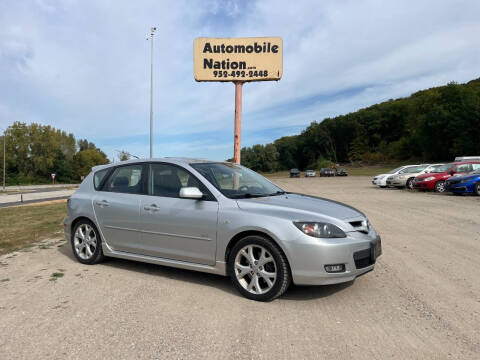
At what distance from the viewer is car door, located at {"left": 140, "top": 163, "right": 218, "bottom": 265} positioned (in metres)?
4.21

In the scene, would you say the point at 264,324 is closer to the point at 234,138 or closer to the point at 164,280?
the point at 164,280

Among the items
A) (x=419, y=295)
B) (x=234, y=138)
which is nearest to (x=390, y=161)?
(x=234, y=138)

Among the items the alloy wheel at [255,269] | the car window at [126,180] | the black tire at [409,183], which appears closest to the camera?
the alloy wheel at [255,269]

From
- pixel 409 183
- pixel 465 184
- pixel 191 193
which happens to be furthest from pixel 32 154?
pixel 191 193

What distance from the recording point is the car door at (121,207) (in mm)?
4871

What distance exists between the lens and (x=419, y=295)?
13.1 feet

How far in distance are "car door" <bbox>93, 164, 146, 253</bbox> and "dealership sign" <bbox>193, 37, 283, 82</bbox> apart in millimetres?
6816

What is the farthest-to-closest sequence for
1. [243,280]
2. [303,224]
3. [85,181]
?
[85,181] → [243,280] → [303,224]

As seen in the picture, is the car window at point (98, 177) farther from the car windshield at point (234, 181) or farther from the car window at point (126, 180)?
the car windshield at point (234, 181)

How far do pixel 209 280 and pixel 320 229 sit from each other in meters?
1.70

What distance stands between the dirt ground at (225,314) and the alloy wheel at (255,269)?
0.58 feet

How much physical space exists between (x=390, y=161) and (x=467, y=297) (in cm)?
9696

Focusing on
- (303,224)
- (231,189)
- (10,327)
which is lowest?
(10,327)

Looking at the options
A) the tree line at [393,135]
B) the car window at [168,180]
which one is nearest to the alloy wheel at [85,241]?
the car window at [168,180]
